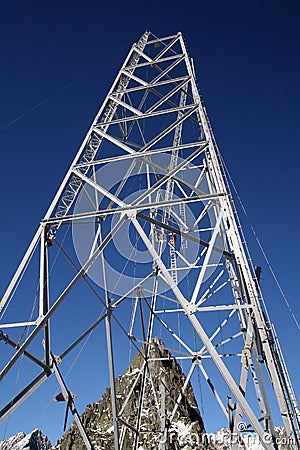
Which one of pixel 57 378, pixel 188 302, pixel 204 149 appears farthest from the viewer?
pixel 204 149

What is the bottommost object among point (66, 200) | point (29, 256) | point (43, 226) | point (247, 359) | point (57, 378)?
point (247, 359)

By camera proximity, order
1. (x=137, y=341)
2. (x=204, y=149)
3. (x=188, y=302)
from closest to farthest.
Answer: (x=188, y=302)
(x=204, y=149)
(x=137, y=341)

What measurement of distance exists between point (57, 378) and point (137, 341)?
493 centimetres

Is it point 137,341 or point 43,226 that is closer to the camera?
point 43,226

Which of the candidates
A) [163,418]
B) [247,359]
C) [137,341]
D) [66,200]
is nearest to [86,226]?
[66,200]

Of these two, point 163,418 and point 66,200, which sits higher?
point 66,200

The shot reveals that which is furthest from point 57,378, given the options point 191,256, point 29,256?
point 191,256

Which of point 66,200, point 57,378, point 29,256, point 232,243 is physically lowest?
point 57,378

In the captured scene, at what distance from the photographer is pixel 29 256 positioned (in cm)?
1152

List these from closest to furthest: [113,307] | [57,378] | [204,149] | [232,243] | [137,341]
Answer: [232,243] → [57,378] → [204,149] → [113,307] → [137,341]

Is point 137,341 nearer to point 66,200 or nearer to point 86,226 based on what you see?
point 86,226

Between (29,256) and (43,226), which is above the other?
(43,226)

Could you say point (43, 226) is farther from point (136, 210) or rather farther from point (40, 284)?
point (136, 210)

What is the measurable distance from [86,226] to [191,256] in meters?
5.23
